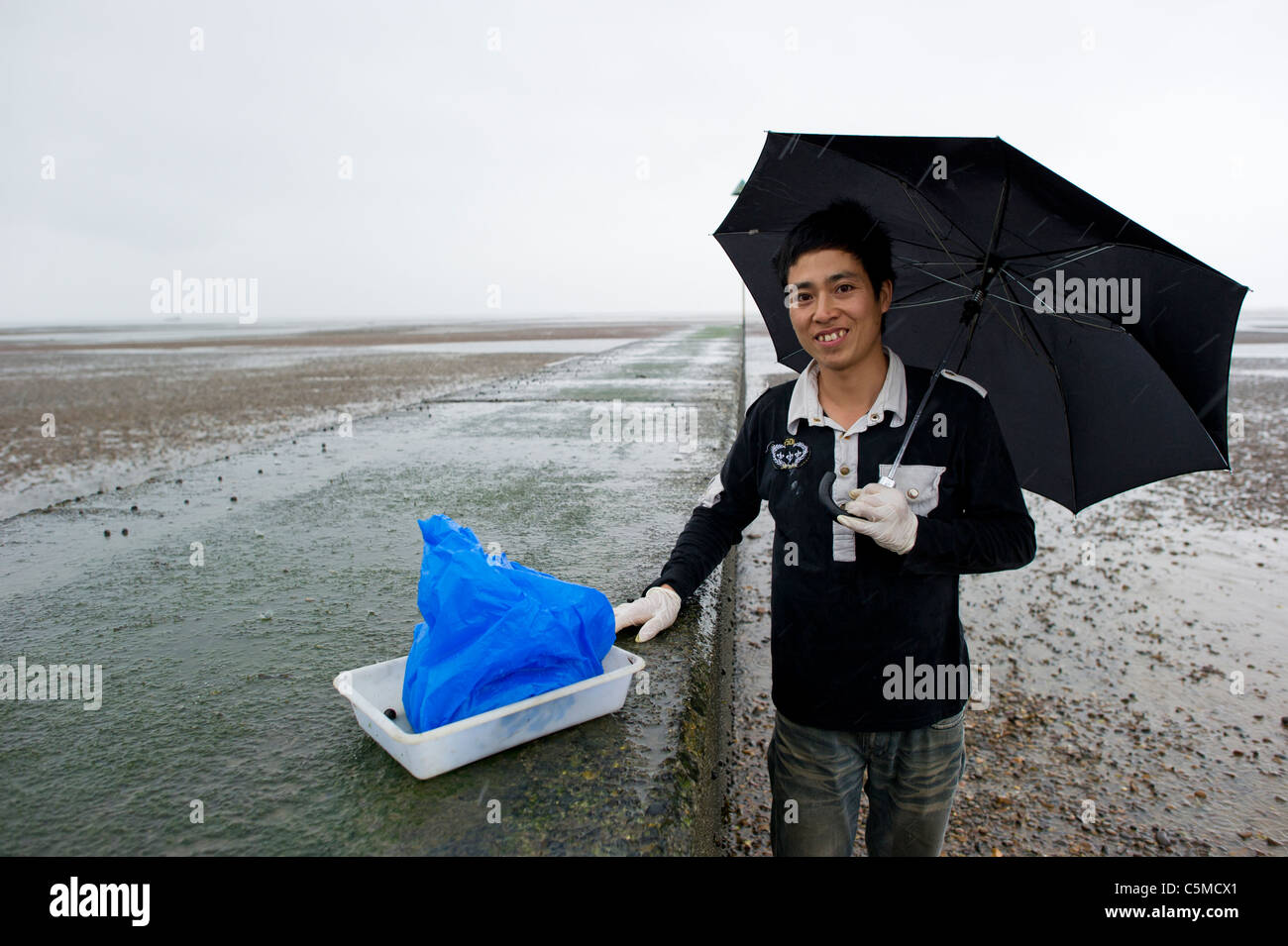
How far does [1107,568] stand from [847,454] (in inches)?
193

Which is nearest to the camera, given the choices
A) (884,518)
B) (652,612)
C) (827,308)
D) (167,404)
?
(884,518)

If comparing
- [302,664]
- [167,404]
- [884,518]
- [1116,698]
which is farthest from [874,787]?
[167,404]

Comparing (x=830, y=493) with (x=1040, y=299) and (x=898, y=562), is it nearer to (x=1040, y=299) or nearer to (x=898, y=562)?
(x=898, y=562)

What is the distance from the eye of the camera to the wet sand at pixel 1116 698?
2.99m

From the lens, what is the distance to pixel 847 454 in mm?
1994

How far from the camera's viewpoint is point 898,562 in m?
1.96

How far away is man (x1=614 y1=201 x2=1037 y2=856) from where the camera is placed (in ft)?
6.31

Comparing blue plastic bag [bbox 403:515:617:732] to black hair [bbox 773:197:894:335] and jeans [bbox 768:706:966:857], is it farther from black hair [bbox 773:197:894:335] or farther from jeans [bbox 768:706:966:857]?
black hair [bbox 773:197:894:335]

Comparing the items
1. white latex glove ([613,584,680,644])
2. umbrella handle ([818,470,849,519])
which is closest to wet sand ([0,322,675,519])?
white latex glove ([613,584,680,644])

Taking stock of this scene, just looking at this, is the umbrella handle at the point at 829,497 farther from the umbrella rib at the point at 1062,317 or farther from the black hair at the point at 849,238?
the umbrella rib at the point at 1062,317

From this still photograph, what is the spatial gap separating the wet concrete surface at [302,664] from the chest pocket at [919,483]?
958 millimetres

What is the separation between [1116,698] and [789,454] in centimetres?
297

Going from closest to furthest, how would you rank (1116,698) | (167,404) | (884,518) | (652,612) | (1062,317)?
(884,518)
(1062,317)
(652,612)
(1116,698)
(167,404)
